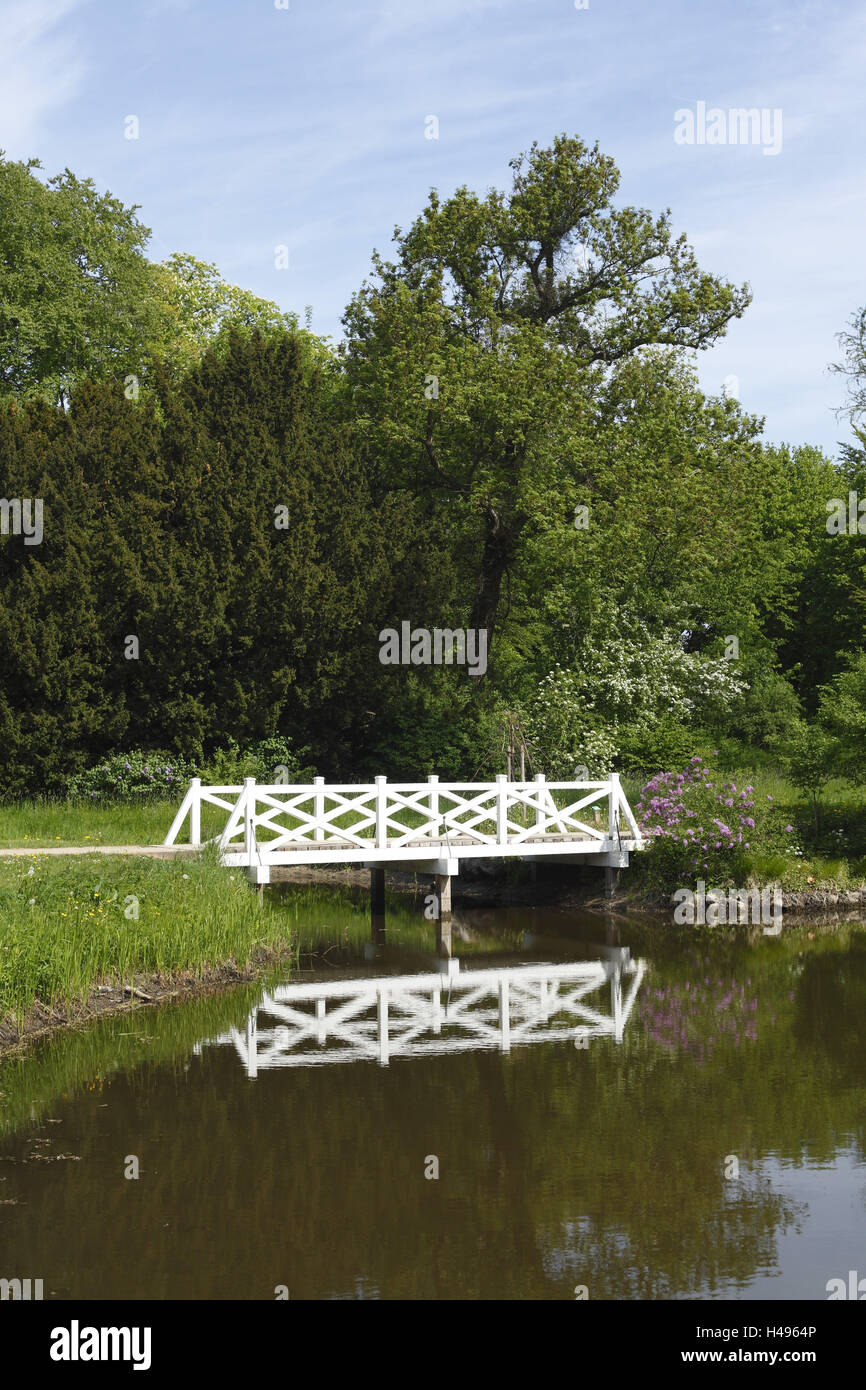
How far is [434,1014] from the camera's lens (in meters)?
13.8

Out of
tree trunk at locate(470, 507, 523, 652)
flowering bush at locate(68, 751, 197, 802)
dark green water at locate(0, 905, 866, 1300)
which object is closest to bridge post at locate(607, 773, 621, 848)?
dark green water at locate(0, 905, 866, 1300)

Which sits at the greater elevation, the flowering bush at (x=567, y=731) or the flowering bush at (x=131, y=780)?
the flowering bush at (x=567, y=731)

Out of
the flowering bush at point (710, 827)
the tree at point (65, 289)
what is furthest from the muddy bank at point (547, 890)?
the tree at point (65, 289)

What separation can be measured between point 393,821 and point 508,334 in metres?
14.0

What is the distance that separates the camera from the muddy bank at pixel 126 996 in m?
11.8

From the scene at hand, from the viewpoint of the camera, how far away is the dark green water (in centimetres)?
716

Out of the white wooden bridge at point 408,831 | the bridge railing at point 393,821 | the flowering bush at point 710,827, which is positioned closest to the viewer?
the white wooden bridge at point 408,831

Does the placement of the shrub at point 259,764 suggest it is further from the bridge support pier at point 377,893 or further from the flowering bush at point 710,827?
the flowering bush at point 710,827

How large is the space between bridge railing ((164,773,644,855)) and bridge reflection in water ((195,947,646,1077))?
11.1 feet

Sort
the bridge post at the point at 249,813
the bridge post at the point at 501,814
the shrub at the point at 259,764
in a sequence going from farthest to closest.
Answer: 1. the shrub at the point at 259,764
2. the bridge post at the point at 501,814
3. the bridge post at the point at 249,813

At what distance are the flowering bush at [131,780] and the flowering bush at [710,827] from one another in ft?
29.6

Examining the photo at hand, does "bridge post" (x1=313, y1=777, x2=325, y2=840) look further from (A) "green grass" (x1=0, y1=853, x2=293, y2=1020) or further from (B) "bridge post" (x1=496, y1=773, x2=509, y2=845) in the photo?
(A) "green grass" (x1=0, y1=853, x2=293, y2=1020)

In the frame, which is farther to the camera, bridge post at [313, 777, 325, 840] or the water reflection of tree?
bridge post at [313, 777, 325, 840]

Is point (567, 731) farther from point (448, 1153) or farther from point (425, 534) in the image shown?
point (448, 1153)
